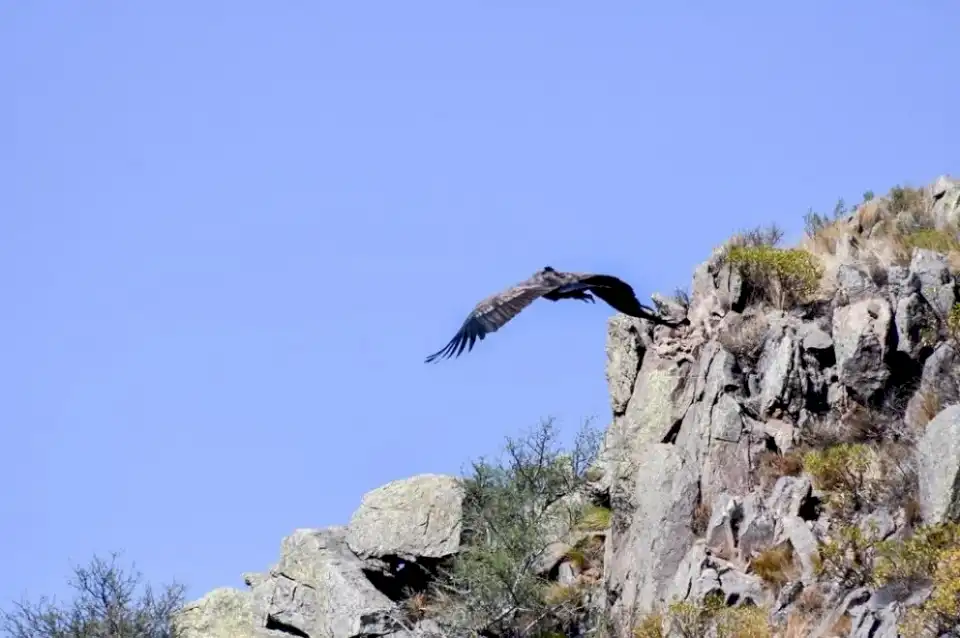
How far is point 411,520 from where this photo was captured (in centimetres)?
3756

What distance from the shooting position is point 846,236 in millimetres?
36781

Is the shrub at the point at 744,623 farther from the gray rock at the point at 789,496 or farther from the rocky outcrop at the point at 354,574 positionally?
the rocky outcrop at the point at 354,574

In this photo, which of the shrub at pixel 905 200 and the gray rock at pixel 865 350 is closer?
the gray rock at pixel 865 350

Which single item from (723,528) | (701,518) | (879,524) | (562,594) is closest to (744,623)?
(723,528)

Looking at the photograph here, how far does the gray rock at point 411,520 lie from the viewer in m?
37.2

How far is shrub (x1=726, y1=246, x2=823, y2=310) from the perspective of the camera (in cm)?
3419

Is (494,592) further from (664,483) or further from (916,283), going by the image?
(916,283)

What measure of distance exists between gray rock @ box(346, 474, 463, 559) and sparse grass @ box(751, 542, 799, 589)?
8793 millimetres

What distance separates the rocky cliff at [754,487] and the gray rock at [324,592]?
42 millimetres

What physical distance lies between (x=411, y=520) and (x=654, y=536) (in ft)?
23.0

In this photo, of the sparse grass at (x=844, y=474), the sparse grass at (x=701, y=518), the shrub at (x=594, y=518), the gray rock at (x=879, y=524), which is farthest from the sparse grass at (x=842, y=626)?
the shrub at (x=594, y=518)

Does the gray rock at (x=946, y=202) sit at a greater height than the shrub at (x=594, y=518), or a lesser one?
greater

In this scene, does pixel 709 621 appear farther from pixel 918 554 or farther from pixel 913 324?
pixel 913 324

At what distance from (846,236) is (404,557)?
10293 millimetres
